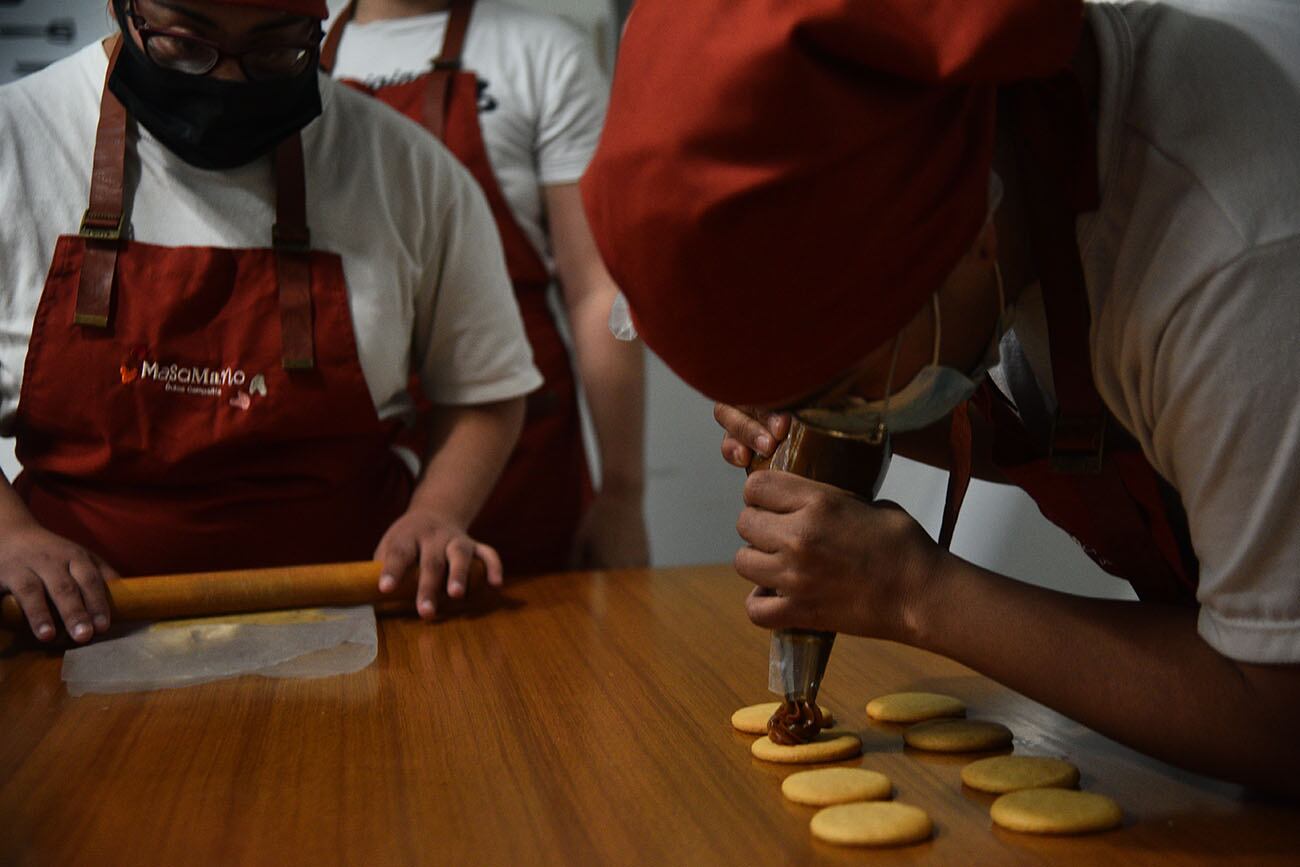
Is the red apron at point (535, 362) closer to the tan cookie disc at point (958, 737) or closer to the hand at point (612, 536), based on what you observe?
the hand at point (612, 536)

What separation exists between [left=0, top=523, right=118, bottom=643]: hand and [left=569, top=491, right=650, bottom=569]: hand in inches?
36.2

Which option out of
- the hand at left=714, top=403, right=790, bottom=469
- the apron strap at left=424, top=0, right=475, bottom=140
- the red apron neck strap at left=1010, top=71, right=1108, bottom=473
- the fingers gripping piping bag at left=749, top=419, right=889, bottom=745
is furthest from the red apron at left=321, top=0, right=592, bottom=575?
the red apron neck strap at left=1010, top=71, right=1108, bottom=473

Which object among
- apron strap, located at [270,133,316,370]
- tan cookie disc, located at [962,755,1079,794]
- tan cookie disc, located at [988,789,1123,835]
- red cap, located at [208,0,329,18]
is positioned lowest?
tan cookie disc, located at [962,755,1079,794]

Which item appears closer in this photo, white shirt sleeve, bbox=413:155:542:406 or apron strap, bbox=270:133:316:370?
apron strap, bbox=270:133:316:370

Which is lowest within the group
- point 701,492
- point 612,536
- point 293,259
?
point 701,492

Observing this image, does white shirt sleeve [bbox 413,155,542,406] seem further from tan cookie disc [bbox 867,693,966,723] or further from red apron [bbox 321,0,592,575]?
tan cookie disc [bbox 867,693,966,723]

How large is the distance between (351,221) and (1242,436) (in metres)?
1.16

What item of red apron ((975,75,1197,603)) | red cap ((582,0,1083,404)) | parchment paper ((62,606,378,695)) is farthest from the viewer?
parchment paper ((62,606,378,695))

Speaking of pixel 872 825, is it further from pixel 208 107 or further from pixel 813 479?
pixel 208 107

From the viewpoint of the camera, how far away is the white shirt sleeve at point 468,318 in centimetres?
175

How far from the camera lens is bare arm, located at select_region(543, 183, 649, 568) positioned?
225cm

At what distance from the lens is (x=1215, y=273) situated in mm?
813

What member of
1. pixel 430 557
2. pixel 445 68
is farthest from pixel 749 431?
pixel 445 68

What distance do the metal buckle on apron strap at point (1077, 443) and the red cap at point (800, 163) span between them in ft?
0.67
